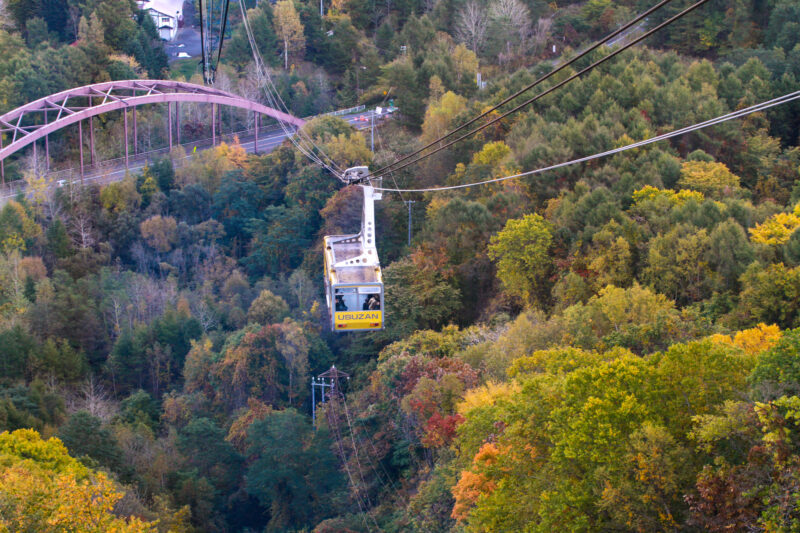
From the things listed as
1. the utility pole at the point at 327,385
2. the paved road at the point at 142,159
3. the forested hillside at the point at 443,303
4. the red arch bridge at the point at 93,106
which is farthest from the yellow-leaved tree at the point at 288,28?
the utility pole at the point at 327,385

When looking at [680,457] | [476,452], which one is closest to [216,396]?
[476,452]

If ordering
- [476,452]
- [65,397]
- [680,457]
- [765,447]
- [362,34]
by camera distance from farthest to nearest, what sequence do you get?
[362,34], [65,397], [476,452], [680,457], [765,447]

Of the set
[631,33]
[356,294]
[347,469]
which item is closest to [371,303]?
[356,294]

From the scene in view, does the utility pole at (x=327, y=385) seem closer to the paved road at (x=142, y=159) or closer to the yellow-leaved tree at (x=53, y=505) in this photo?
the yellow-leaved tree at (x=53, y=505)

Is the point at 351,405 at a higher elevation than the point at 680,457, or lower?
lower

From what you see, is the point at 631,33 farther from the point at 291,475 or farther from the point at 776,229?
the point at 291,475

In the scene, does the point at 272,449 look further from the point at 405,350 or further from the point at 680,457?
the point at 680,457

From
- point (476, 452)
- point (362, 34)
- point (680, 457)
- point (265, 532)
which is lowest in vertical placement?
point (265, 532)

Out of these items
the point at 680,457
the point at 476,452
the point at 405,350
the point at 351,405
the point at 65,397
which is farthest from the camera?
the point at 65,397

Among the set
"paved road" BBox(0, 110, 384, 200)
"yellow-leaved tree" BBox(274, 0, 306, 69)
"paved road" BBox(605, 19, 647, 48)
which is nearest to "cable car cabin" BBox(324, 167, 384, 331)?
"paved road" BBox(0, 110, 384, 200)
